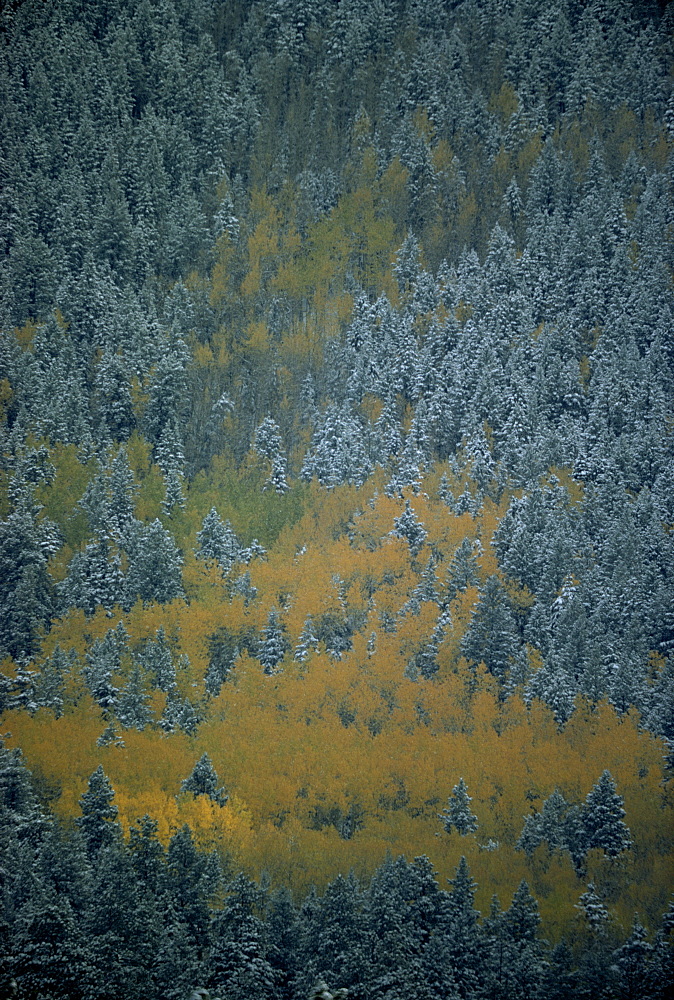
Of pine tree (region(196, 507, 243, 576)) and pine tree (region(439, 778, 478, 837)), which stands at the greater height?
pine tree (region(196, 507, 243, 576))

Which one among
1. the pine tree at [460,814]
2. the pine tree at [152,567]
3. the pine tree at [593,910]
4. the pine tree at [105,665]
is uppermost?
the pine tree at [152,567]

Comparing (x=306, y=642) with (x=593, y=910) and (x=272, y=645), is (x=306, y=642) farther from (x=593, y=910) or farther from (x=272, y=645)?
(x=593, y=910)

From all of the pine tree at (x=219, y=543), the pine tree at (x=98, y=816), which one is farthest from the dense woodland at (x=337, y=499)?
the pine tree at (x=98, y=816)

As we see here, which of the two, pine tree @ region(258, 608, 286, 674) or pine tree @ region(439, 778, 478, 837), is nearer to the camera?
pine tree @ region(439, 778, 478, 837)

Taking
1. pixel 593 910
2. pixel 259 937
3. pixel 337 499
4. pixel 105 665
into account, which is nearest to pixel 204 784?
pixel 105 665

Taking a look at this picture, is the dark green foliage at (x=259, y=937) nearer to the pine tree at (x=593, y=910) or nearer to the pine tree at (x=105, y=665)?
the pine tree at (x=593, y=910)

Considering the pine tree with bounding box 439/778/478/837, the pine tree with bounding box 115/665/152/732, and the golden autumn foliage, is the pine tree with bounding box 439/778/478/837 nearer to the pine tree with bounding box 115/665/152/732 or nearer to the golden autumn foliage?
the golden autumn foliage

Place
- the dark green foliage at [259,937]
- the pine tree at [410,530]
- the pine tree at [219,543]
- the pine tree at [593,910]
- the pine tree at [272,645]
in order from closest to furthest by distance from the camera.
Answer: the dark green foliage at [259,937] < the pine tree at [593,910] < the pine tree at [272,645] < the pine tree at [410,530] < the pine tree at [219,543]

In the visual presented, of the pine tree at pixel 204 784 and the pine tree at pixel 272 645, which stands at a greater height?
the pine tree at pixel 272 645

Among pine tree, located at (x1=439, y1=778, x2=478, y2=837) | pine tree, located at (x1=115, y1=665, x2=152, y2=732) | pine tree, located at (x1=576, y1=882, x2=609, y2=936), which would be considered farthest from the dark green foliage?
pine tree, located at (x1=115, y1=665, x2=152, y2=732)
